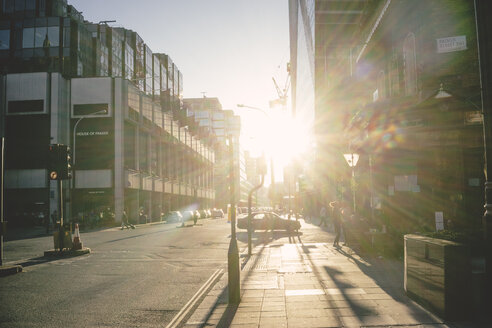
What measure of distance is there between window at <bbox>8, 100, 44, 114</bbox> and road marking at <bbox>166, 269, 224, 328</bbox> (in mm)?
40647

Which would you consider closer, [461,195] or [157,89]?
[461,195]

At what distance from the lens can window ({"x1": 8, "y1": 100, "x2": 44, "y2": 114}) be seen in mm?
44719

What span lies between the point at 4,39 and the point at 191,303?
51684 mm

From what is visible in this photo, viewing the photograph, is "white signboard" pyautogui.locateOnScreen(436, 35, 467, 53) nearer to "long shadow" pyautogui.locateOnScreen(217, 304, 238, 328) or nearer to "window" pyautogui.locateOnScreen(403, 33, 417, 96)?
"window" pyautogui.locateOnScreen(403, 33, 417, 96)

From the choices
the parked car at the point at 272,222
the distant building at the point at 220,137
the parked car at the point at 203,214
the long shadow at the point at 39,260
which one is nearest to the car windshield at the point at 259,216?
the parked car at the point at 272,222

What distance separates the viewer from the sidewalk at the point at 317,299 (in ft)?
19.9

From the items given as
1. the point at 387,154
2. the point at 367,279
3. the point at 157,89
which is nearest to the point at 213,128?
the point at 157,89

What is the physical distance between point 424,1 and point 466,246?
1278cm

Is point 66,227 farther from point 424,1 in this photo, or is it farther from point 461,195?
point 424,1

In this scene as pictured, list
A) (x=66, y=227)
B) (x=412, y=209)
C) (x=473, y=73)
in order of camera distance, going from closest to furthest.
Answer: (x=473, y=73), (x=66, y=227), (x=412, y=209)

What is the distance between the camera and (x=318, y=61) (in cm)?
5053

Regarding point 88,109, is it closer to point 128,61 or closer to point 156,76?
point 128,61

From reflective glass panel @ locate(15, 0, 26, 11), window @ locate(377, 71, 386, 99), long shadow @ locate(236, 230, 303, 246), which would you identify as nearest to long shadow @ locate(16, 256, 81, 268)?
long shadow @ locate(236, 230, 303, 246)

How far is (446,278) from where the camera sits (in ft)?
18.6
